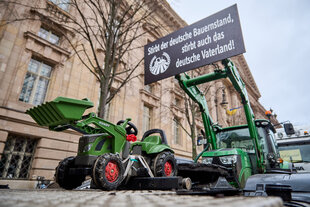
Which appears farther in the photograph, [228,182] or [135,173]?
[228,182]

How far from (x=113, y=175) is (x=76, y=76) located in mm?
9191

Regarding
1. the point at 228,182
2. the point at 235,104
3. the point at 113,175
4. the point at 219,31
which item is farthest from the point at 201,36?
the point at 235,104

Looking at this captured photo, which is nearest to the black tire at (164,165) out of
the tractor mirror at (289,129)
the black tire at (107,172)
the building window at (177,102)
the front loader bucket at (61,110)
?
the black tire at (107,172)

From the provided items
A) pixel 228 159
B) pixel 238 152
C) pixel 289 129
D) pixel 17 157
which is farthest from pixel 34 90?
pixel 289 129

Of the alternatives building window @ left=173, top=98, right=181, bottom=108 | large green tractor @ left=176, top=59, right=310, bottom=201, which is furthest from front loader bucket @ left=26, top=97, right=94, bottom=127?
building window @ left=173, top=98, right=181, bottom=108

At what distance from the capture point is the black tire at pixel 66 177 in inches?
116

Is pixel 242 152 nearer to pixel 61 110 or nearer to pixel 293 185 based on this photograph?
pixel 293 185

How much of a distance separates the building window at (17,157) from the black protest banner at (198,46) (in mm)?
7102

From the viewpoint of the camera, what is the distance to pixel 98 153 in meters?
3.00

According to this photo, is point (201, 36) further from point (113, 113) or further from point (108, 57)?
point (113, 113)

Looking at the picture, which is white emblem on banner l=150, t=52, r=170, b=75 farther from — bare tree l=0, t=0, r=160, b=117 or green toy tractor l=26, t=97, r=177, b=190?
green toy tractor l=26, t=97, r=177, b=190

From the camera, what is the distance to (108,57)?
241 inches

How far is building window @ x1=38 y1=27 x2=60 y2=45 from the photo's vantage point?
32.9 ft

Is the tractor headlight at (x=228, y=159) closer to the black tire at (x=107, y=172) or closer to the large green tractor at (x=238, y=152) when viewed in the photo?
the large green tractor at (x=238, y=152)
